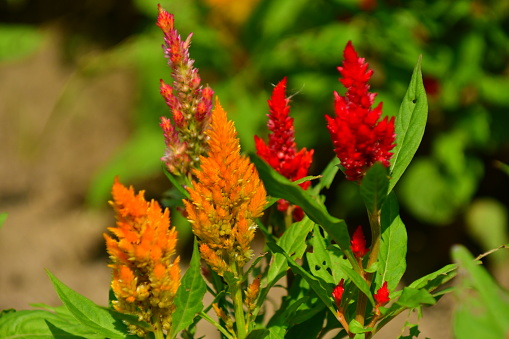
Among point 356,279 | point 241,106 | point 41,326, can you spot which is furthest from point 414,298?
point 241,106

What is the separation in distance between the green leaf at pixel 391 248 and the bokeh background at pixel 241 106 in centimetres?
224

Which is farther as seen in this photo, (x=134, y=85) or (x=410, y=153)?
(x=134, y=85)

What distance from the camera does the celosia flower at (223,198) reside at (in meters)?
0.81

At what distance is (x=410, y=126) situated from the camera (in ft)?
3.02

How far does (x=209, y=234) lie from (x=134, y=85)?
4.12m

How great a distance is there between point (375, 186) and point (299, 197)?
106 millimetres

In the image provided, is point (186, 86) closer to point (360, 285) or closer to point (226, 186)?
point (226, 186)

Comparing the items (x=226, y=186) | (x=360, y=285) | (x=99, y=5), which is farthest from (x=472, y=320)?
(x=99, y=5)

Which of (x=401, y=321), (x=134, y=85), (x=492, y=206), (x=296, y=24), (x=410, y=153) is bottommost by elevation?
(x=401, y=321)

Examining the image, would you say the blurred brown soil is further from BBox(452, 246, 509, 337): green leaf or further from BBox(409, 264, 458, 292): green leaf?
BBox(452, 246, 509, 337): green leaf

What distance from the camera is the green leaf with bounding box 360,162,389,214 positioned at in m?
0.78

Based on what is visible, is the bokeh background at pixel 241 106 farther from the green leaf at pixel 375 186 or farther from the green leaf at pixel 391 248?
the green leaf at pixel 375 186

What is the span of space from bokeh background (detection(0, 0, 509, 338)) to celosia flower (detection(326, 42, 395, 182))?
7.75 feet

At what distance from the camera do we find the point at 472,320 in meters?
0.63
